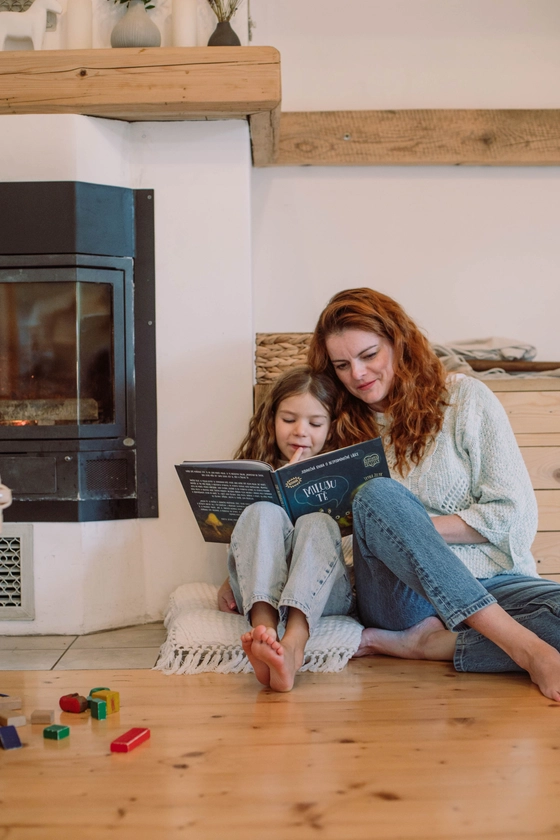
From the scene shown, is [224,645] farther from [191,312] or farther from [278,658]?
[191,312]

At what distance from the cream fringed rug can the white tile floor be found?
3.2 inches

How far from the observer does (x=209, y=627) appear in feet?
5.79

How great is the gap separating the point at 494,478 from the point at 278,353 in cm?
80

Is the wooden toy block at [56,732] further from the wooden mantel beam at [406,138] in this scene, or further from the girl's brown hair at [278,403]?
the wooden mantel beam at [406,138]

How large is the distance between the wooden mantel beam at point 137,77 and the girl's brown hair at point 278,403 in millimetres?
739

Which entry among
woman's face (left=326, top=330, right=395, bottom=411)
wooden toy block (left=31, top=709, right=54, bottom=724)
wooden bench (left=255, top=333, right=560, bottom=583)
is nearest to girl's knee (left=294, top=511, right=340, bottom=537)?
Result: woman's face (left=326, top=330, right=395, bottom=411)

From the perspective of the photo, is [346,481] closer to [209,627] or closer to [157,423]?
[209,627]

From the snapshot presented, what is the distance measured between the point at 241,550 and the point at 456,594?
46 cm

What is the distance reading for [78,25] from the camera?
2.15 metres

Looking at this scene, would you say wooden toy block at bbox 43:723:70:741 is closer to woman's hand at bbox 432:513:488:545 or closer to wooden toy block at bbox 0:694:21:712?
wooden toy block at bbox 0:694:21:712

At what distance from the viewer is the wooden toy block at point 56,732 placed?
4.15 feet

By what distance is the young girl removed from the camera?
147 cm

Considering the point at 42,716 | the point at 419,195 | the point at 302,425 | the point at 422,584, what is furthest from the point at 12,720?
the point at 419,195

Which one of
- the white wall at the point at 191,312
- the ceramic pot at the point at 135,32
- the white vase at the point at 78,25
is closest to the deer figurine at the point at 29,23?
the white vase at the point at 78,25
